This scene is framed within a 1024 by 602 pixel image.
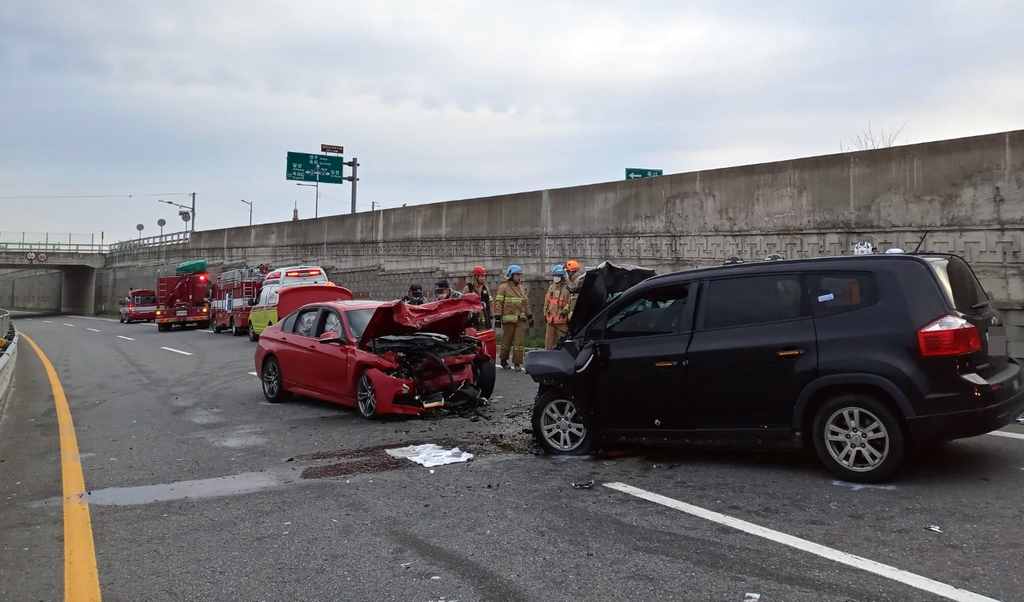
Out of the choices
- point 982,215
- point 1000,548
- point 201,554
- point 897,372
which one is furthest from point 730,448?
point 982,215

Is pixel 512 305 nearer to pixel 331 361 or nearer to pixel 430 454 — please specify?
pixel 331 361

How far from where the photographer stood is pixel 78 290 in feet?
226

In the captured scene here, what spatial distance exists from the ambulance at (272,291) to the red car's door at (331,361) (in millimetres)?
12082

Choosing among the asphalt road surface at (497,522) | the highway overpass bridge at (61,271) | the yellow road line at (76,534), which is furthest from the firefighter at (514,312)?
the highway overpass bridge at (61,271)

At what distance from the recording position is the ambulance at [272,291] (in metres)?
21.5

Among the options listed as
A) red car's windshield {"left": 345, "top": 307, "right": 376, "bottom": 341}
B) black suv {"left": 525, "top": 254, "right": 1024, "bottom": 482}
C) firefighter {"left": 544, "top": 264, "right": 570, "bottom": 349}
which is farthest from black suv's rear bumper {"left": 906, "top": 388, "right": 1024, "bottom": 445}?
firefighter {"left": 544, "top": 264, "right": 570, "bottom": 349}

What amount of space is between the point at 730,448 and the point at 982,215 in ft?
24.6

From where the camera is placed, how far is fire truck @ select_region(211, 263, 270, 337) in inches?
984

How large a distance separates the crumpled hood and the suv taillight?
5.08 metres

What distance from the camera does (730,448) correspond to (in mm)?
5781

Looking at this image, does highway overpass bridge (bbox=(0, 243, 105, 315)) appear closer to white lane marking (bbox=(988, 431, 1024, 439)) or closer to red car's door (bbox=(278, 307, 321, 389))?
red car's door (bbox=(278, 307, 321, 389))

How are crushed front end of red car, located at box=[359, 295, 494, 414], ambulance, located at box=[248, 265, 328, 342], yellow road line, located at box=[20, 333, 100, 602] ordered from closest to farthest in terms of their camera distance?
yellow road line, located at box=[20, 333, 100, 602]
crushed front end of red car, located at box=[359, 295, 494, 414]
ambulance, located at box=[248, 265, 328, 342]

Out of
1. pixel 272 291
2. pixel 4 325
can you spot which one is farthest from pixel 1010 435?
pixel 272 291

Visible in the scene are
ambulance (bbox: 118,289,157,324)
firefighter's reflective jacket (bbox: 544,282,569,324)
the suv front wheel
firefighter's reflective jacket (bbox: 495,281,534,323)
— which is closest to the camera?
the suv front wheel
